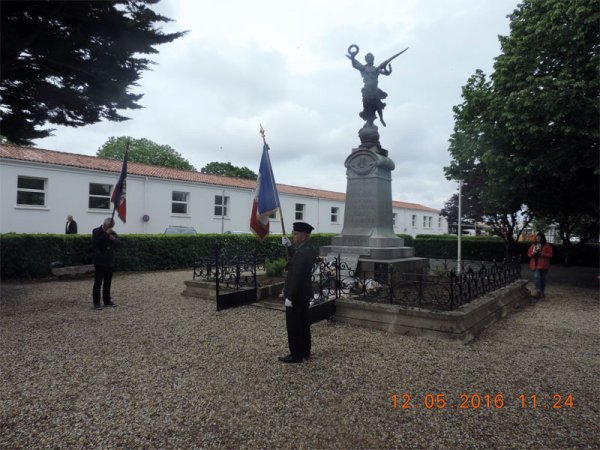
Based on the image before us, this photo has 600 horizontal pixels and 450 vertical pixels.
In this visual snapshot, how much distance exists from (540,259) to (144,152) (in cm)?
4610

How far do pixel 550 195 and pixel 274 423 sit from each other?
1444 centimetres

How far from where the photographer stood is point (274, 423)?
342 centimetres

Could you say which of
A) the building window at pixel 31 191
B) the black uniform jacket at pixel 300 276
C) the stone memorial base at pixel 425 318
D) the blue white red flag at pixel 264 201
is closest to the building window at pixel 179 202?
the building window at pixel 31 191

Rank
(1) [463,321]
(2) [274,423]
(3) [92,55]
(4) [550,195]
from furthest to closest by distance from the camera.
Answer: (4) [550,195] → (3) [92,55] → (1) [463,321] → (2) [274,423]

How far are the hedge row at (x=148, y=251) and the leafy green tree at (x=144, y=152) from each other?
32.1m

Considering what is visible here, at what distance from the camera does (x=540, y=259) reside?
10102 millimetres

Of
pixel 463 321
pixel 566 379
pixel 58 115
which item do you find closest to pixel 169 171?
pixel 58 115

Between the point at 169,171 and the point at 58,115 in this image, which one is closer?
the point at 58,115

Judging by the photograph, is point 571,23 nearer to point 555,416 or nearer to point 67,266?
point 555,416

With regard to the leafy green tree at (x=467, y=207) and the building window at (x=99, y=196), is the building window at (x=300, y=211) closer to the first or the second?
the leafy green tree at (x=467, y=207)

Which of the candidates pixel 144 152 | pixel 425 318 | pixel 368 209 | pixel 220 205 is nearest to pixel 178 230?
pixel 220 205

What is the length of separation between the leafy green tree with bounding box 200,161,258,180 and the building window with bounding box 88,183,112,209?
31.7 meters

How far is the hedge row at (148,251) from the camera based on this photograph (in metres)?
11.9

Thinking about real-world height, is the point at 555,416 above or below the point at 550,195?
below
